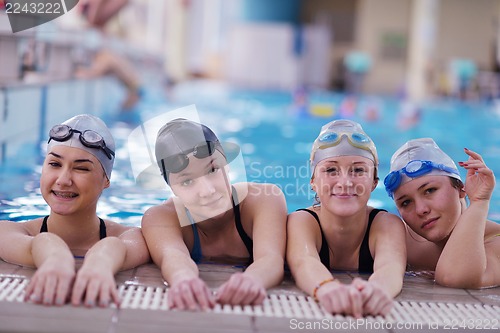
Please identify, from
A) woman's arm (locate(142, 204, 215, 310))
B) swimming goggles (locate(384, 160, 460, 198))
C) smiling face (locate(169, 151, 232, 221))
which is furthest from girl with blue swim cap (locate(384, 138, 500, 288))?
woman's arm (locate(142, 204, 215, 310))

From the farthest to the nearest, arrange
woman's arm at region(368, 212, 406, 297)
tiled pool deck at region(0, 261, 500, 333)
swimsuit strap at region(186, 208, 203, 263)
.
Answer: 1. swimsuit strap at region(186, 208, 203, 263)
2. woman's arm at region(368, 212, 406, 297)
3. tiled pool deck at region(0, 261, 500, 333)

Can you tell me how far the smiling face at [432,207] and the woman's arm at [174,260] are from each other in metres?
1.04

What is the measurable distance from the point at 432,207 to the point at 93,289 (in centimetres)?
153

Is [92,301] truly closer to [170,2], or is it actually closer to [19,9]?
[19,9]

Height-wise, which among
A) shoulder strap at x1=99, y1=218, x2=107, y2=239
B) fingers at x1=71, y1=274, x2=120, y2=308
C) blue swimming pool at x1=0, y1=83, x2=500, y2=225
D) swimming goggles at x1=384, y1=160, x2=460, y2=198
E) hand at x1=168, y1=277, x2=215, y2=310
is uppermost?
swimming goggles at x1=384, y1=160, x2=460, y2=198

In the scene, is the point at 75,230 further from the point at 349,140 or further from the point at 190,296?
the point at 349,140

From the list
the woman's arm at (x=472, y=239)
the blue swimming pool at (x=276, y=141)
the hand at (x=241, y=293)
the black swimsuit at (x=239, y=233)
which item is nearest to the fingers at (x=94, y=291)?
the hand at (x=241, y=293)

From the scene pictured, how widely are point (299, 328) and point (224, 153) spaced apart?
1.05m

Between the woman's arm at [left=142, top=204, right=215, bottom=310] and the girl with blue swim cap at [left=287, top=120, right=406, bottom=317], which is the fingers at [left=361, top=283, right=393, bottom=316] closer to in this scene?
the girl with blue swim cap at [left=287, top=120, right=406, bottom=317]

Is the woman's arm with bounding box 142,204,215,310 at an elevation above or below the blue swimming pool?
above

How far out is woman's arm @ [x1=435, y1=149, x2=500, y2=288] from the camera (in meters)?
2.58

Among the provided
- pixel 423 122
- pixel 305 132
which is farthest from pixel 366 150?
pixel 423 122

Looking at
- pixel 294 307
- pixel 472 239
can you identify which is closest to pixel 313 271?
pixel 294 307

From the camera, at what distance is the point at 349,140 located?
2723mm
